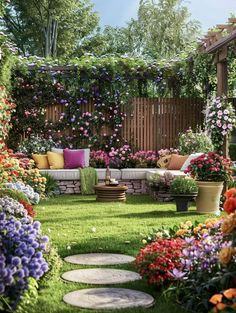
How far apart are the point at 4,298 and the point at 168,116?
1016cm

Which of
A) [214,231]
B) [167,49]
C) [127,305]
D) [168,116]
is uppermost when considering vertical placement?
[167,49]

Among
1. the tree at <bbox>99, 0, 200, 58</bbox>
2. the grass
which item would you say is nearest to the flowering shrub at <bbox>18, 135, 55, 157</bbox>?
the grass

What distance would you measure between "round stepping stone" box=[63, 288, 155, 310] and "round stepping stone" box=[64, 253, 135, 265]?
85 centimetres

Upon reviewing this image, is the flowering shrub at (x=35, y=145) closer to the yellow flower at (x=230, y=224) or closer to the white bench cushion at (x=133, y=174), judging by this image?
the white bench cushion at (x=133, y=174)

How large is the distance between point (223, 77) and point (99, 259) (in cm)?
610

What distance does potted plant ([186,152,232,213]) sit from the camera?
26.4 ft

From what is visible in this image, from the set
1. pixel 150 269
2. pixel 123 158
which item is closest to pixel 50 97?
pixel 123 158

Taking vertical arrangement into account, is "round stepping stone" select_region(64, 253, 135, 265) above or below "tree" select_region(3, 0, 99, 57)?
below

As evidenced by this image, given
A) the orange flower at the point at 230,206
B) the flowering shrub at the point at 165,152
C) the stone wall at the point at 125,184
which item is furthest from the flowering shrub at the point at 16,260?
the flowering shrub at the point at 165,152

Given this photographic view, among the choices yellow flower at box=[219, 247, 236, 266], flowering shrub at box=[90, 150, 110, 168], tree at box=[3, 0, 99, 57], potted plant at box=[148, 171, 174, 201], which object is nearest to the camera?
yellow flower at box=[219, 247, 236, 266]

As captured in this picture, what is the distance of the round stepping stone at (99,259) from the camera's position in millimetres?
4852

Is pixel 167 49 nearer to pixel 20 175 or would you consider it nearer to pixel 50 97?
pixel 50 97

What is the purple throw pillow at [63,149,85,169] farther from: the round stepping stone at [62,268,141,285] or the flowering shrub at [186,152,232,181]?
the round stepping stone at [62,268,141,285]

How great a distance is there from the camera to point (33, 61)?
41.1 ft
